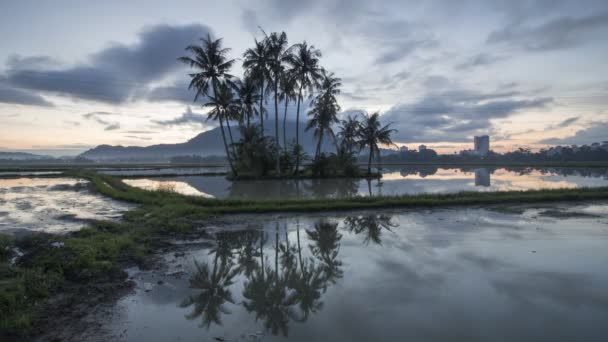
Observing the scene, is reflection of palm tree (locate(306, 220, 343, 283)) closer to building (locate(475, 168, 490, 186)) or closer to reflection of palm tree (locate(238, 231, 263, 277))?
reflection of palm tree (locate(238, 231, 263, 277))

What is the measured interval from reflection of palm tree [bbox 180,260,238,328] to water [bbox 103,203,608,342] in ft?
0.06

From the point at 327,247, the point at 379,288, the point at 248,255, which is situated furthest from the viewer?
the point at 327,247

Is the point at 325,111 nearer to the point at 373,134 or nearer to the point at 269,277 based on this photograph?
the point at 373,134

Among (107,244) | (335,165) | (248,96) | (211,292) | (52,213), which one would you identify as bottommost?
(211,292)

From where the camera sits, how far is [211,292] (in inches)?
218

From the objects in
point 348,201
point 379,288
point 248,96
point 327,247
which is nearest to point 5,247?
point 327,247

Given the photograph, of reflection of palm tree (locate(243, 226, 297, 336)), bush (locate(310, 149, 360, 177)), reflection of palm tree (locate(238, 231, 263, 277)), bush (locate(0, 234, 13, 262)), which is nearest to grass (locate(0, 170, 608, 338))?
bush (locate(0, 234, 13, 262))

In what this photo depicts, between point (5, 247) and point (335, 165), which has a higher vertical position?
point (335, 165)

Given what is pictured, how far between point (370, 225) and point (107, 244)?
749 cm

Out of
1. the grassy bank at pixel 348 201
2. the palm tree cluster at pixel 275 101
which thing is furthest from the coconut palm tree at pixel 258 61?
the grassy bank at pixel 348 201

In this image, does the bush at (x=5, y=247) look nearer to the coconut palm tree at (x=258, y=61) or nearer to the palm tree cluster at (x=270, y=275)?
the palm tree cluster at (x=270, y=275)

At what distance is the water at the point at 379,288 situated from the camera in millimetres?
4207

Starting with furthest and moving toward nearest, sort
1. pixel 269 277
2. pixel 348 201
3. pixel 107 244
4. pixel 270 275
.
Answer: pixel 348 201
pixel 107 244
pixel 270 275
pixel 269 277

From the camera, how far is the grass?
4828 millimetres
